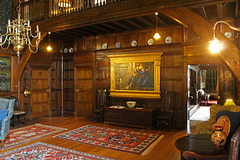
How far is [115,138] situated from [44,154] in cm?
196

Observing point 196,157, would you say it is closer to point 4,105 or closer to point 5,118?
point 5,118

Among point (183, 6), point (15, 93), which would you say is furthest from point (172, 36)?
point (15, 93)

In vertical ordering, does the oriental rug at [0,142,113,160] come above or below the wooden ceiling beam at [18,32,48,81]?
below

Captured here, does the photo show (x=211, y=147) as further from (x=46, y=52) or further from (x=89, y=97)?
(x=46, y=52)

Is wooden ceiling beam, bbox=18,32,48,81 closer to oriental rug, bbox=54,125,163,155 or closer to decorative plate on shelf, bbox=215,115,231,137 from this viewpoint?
oriental rug, bbox=54,125,163,155

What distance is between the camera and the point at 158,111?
7.29 metres

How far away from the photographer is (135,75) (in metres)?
7.70

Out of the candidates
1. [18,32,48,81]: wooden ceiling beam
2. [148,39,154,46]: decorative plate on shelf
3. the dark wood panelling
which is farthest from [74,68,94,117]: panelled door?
[148,39,154,46]: decorative plate on shelf

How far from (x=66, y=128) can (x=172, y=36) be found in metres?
4.76

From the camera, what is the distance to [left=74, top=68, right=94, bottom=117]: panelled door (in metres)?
8.95

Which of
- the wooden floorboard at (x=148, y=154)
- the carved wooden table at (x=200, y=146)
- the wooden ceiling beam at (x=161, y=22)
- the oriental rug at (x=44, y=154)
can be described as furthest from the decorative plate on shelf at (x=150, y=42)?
the oriental rug at (x=44, y=154)

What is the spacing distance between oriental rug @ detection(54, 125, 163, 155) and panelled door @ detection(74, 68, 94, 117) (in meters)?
2.25

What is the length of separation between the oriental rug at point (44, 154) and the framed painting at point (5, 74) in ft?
12.8

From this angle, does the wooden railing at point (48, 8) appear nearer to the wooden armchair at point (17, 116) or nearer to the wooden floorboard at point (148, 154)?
the wooden armchair at point (17, 116)
